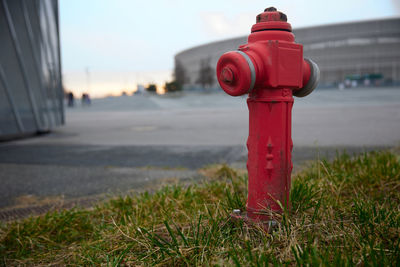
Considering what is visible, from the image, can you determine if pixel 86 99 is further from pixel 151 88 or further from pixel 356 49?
pixel 356 49

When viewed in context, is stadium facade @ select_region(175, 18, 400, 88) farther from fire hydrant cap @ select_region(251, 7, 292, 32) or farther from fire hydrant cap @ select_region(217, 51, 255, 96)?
fire hydrant cap @ select_region(217, 51, 255, 96)

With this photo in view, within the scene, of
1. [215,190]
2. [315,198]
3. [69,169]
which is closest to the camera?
[315,198]

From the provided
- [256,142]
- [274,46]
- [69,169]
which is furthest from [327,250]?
[69,169]

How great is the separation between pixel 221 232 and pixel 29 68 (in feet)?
→ 34.6

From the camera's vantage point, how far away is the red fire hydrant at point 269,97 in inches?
77.2

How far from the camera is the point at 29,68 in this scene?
10.8 meters

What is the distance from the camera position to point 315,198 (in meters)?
2.51

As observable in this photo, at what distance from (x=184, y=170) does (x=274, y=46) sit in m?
3.21

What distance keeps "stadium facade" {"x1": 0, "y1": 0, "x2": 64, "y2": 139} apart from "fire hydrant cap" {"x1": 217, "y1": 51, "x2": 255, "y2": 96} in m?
8.40

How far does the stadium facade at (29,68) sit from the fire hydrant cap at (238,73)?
840 centimetres

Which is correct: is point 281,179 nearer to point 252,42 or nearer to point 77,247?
point 252,42

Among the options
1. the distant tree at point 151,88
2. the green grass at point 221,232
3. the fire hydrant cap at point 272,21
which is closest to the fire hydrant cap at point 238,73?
the fire hydrant cap at point 272,21

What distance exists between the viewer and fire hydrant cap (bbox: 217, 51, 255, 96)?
6.20ft

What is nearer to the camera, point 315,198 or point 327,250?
point 327,250
